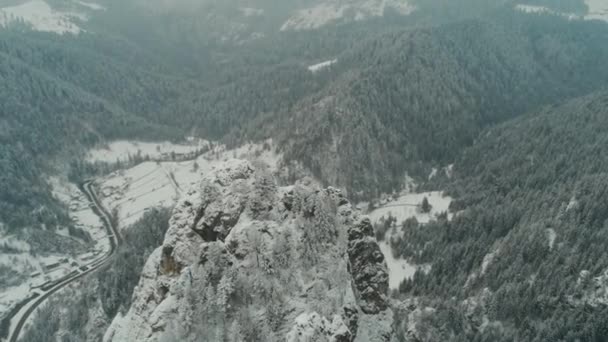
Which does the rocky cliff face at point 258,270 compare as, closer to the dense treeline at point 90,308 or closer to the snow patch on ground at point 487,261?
the dense treeline at point 90,308

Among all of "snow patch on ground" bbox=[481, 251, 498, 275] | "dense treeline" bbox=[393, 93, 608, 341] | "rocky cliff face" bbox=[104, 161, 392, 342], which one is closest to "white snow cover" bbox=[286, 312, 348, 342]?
"rocky cliff face" bbox=[104, 161, 392, 342]

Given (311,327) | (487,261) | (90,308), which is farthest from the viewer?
(487,261)

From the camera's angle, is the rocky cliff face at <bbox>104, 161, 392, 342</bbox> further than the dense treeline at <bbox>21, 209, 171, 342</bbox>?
No

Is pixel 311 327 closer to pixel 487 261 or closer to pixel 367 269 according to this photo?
pixel 367 269

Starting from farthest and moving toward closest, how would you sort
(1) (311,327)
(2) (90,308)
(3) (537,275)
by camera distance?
(2) (90,308)
(3) (537,275)
(1) (311,327)

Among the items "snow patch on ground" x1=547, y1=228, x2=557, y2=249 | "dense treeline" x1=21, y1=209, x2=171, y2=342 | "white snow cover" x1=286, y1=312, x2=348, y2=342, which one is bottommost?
"dense treeline" x1=21, y1=209, x2=171, y2=342

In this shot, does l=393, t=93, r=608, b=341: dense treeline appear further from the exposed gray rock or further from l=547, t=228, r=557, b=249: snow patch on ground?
the exposed gray rock

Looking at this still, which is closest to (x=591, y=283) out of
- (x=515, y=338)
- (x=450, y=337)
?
A: (x=515, y=338)

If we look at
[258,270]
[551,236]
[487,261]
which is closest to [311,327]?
[258,270]

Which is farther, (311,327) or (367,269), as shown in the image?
(367,269)

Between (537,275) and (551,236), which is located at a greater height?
(551,236)
